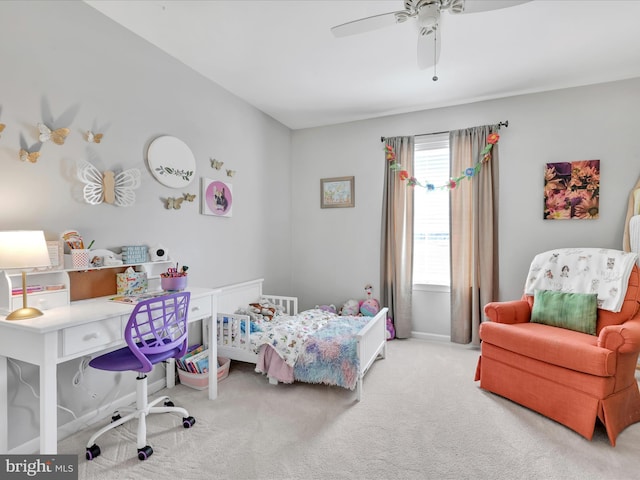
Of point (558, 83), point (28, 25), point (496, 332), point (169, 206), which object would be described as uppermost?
point (558, 83)

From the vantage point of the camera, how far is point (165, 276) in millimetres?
2359

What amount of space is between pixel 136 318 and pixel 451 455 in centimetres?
198

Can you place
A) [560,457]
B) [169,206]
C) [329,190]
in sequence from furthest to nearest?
[329,190] → [169,206] → [560,457]

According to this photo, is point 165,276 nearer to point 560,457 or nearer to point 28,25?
point 28,25

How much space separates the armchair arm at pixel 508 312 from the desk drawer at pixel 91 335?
270 cm

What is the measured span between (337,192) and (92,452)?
11.4 ft

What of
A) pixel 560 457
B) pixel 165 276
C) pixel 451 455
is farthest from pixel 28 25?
pixel 560 457

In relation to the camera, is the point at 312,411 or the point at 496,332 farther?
the point at 496,332

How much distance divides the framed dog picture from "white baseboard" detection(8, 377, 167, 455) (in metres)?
1.58

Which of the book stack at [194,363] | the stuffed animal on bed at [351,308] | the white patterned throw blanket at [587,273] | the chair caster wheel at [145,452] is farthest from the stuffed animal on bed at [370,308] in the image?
the chair caster wheel at [145,452]

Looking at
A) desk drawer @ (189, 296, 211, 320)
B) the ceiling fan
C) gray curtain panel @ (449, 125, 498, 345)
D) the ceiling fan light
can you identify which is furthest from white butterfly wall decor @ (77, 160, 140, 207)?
gray curtain panel @ (449, 125, 498, 345)

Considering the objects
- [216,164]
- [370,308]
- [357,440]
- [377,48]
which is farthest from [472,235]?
[216,164]

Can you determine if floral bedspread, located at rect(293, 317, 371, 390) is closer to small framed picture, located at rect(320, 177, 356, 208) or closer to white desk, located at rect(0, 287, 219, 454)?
white desk, located at rect(0, 287, 219, 454)
